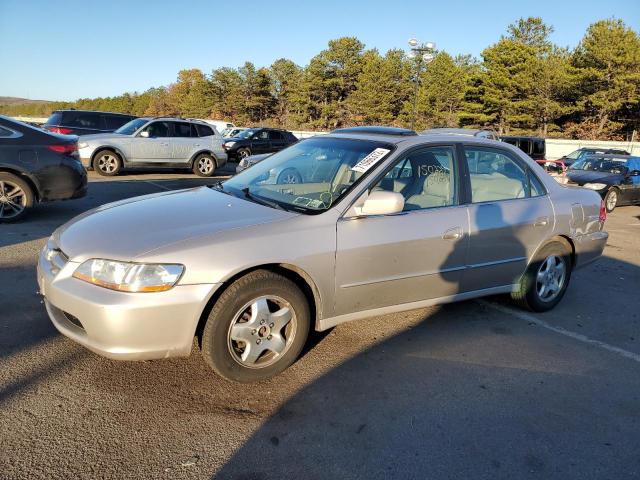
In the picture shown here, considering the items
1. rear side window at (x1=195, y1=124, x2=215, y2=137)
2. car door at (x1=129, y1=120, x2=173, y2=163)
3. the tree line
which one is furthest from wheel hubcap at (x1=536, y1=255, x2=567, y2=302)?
the tree line

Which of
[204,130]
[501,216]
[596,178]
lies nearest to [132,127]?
[204,130]

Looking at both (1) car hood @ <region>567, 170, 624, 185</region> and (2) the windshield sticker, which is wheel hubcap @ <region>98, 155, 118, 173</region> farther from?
(1) car hood @ <region>567, 170, 624, 185</region>

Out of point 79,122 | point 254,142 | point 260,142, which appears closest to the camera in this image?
point 79,122

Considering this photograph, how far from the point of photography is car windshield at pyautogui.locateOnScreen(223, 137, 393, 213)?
365cm

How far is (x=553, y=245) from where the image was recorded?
15.3ft

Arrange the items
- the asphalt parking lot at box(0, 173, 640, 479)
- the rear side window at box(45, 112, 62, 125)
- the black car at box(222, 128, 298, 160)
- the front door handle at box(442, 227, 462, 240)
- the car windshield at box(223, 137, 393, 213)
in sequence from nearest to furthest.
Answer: the asphalt parking lot at box(0, 173, 640, 479) < the car windshield at box(223, 137, 393, 213) < the front door handle at box(442, 227, 462, 240) < the rear side window at box(45, 112, 62, 125) < the black car at box(222, 128, 298, 160)

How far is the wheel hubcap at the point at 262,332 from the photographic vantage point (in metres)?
3.08

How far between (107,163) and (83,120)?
3.28m

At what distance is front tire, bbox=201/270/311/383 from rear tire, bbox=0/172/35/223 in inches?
209

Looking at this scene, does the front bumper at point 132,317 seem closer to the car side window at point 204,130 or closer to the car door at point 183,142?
the car door at point 183,142

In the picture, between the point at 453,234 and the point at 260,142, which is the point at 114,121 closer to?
the point at 260,142

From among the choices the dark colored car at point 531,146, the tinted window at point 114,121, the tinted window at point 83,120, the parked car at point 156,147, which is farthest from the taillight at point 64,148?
the dark colored car at point 531,146

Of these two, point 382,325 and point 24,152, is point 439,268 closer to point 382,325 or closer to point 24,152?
point 382,325

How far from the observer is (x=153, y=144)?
44.5 ft
